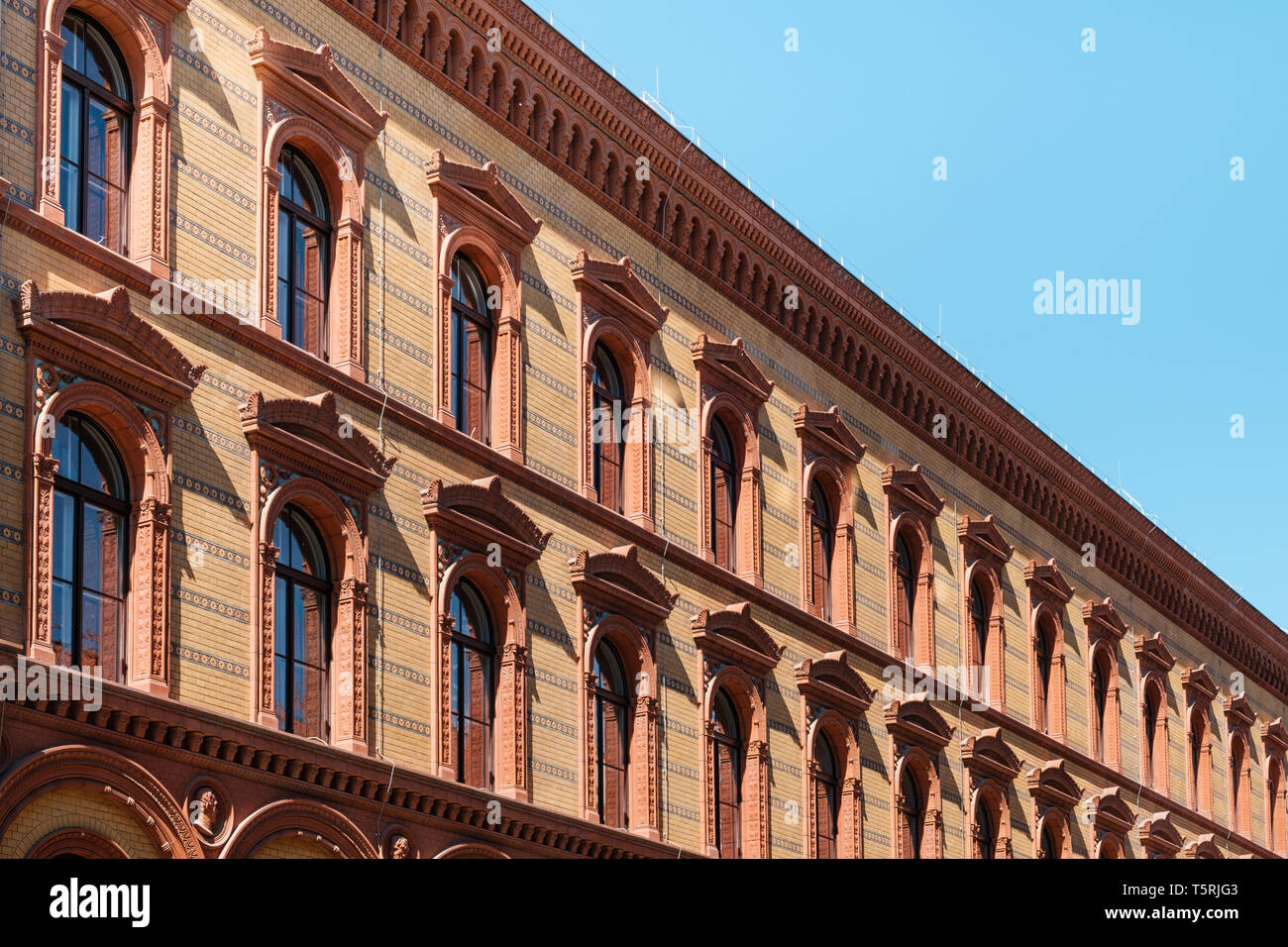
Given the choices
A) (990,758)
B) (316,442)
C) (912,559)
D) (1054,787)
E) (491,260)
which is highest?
(491,260)

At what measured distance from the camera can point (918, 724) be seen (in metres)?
36.2

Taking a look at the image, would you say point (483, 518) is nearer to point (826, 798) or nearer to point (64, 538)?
point (64, 538)

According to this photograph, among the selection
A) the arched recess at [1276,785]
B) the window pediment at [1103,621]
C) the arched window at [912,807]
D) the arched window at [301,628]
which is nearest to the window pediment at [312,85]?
the arched window at [301,628]

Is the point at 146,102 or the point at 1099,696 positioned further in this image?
the point at 1099,696

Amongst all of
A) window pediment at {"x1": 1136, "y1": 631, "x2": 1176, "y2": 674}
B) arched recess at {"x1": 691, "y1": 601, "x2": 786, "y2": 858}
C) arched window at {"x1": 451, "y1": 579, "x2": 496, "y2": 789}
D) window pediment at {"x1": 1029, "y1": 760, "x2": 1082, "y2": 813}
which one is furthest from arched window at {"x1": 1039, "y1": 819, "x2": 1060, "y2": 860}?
arched window at {"x1": 451, "y1": 579, "x2": 496, "y2": 789}

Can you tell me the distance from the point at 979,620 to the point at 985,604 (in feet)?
1.45

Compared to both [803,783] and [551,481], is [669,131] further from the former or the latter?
[803,783]

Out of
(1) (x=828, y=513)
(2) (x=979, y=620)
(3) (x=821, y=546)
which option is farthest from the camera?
(2) (x=979, y=620)

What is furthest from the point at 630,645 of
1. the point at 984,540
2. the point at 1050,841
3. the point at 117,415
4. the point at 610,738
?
the point at 1050,841

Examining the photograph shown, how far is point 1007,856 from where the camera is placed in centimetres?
3809

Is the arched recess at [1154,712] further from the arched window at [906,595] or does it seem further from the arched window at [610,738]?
the arched window at [610,738]

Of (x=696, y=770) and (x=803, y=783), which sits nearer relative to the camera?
(x=696, y=770)
